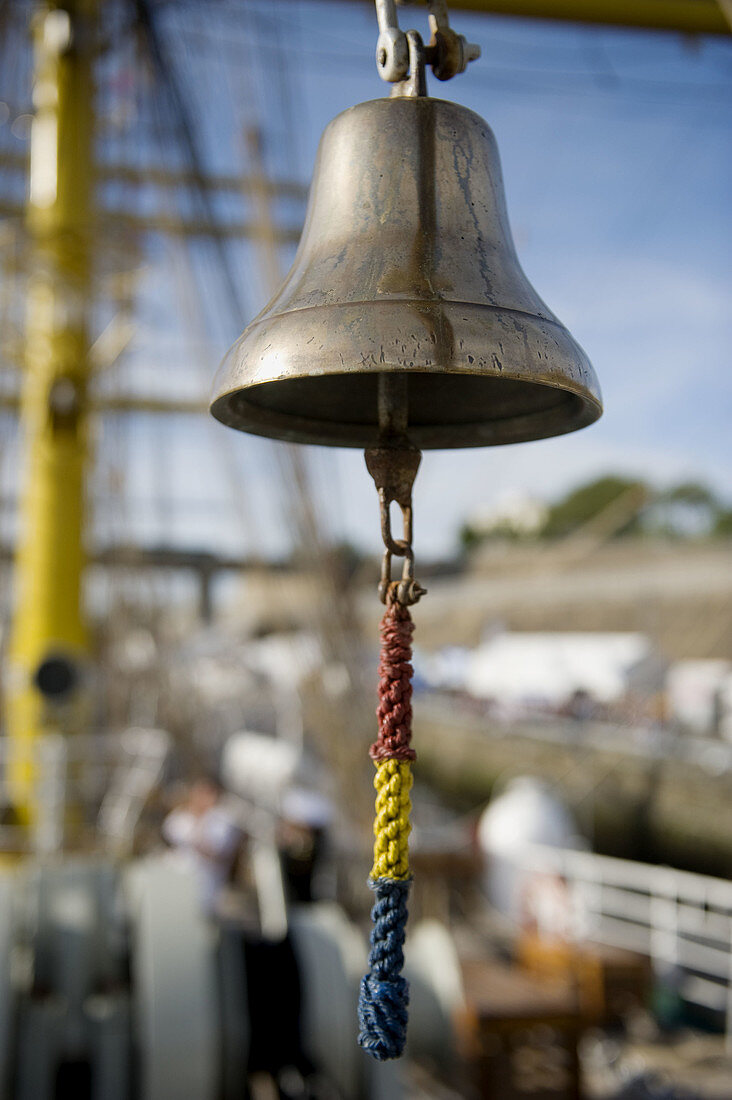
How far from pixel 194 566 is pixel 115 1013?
76.3 feet

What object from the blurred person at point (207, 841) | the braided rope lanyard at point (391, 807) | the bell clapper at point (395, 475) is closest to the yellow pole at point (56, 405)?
the blurred person at point (207, 841)

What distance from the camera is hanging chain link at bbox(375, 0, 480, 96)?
3.48 ft

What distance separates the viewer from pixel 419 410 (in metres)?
1.53

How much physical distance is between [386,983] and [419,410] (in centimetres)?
80

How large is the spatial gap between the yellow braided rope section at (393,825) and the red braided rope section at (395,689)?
0.01 m

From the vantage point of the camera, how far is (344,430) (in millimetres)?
1457

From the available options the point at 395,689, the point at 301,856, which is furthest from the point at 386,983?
the point at 301,856

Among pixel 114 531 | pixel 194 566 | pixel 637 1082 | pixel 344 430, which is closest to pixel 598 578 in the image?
pixel 194 566

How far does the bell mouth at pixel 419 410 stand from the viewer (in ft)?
4.47

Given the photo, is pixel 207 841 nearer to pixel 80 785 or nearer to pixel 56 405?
pixel 80 785

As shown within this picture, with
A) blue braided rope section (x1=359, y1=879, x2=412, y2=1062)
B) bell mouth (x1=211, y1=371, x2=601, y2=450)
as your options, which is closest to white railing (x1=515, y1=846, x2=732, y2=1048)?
bell mouth (x1=211, y1=371, x2=601, y2=450)

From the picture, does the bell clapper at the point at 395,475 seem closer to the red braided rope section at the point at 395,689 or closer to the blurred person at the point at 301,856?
the red braided rope section at the point at 395,689

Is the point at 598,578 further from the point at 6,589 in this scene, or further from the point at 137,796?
the point at 137,796

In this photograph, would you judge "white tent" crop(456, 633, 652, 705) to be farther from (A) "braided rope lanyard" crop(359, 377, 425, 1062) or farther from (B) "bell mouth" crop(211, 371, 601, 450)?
(A) "braided rope lanyard" crop(359, 377, 425, 1062)
